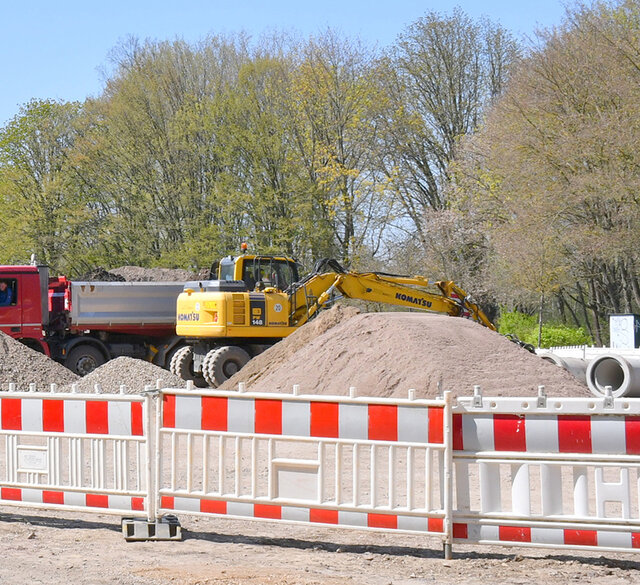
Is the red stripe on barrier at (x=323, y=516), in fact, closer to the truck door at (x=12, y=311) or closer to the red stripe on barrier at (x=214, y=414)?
the red stripe on barrier at (x=214, y=414)

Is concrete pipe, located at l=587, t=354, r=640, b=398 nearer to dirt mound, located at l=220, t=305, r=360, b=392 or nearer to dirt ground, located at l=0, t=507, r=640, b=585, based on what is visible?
dirt mound, located at l=220, t=305, r=360, b=392

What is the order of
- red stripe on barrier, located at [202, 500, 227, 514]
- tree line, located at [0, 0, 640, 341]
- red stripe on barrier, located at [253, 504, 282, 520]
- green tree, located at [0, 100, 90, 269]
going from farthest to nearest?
1. green tree, located at [0, 100, 90, 269]
2. tree line, located at [0, 0, 640, 341]
3. red stripe on barrier, located at [202, 500, 227, 514]
4. red stripe on barrier, located at [253, 504, 282, 520]

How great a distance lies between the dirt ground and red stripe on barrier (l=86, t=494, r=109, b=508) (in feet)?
0.64

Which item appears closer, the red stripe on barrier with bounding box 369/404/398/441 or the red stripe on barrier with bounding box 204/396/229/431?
the red stripe on barrier with bounding box 369/404/398/441

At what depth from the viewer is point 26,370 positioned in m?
20.3

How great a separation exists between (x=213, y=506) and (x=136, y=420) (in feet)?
2.83

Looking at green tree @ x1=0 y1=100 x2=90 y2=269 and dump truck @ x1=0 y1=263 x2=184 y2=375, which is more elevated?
green tree @ x1=0 y1=100 x2=90 y2=269

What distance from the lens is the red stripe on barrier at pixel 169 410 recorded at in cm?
693

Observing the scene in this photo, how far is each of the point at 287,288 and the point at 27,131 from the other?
25125mm

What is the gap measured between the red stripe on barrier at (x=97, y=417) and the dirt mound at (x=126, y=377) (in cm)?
1056

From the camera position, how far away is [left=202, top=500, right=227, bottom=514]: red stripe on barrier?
22.0 feet

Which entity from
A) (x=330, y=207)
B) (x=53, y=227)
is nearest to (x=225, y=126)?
(x=330, y=207)

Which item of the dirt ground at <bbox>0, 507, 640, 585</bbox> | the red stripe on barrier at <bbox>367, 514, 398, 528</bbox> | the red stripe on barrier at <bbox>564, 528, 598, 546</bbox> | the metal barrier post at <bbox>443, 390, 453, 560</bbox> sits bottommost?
the dirt ground at <bbox>0, 507, 640, 585</bbox>

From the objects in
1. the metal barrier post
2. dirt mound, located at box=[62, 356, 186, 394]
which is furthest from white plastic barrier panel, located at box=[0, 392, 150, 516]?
dirt mound, located at box=[62, 356, 186, 394]
